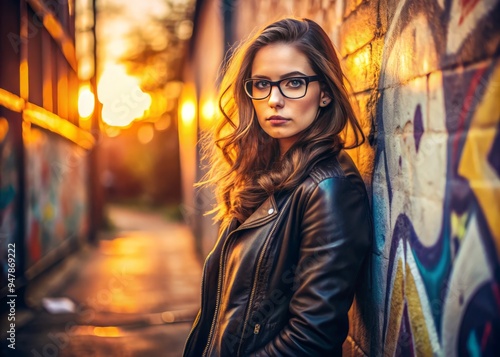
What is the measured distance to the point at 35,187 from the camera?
683 centimetres

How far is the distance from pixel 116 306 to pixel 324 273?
4746 mm

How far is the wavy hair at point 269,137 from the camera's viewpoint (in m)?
2.05

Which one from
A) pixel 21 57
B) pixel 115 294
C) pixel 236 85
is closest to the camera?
pixel 236 85

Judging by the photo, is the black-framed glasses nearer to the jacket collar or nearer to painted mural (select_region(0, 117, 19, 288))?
the jacket collar

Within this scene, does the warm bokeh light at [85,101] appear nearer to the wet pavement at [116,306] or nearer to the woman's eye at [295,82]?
the wet pavement at [116,306]

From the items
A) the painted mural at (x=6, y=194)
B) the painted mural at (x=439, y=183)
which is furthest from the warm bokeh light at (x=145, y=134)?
the painted mural at (x=439, y=183)

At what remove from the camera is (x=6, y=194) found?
16.7 feet

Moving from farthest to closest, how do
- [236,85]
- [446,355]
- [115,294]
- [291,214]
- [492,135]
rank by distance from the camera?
[115,294], [236,85], [291,214], [446,355], [492,135]

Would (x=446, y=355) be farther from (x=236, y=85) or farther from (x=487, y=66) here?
(x=236, y=85)

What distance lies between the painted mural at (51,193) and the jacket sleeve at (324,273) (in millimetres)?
4543

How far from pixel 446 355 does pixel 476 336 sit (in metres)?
0.20

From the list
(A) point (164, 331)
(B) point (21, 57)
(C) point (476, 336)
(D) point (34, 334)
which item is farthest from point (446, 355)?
(B) point (21, 57)

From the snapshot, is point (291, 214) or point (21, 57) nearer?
point (291, 214)

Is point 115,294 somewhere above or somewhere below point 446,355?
below
